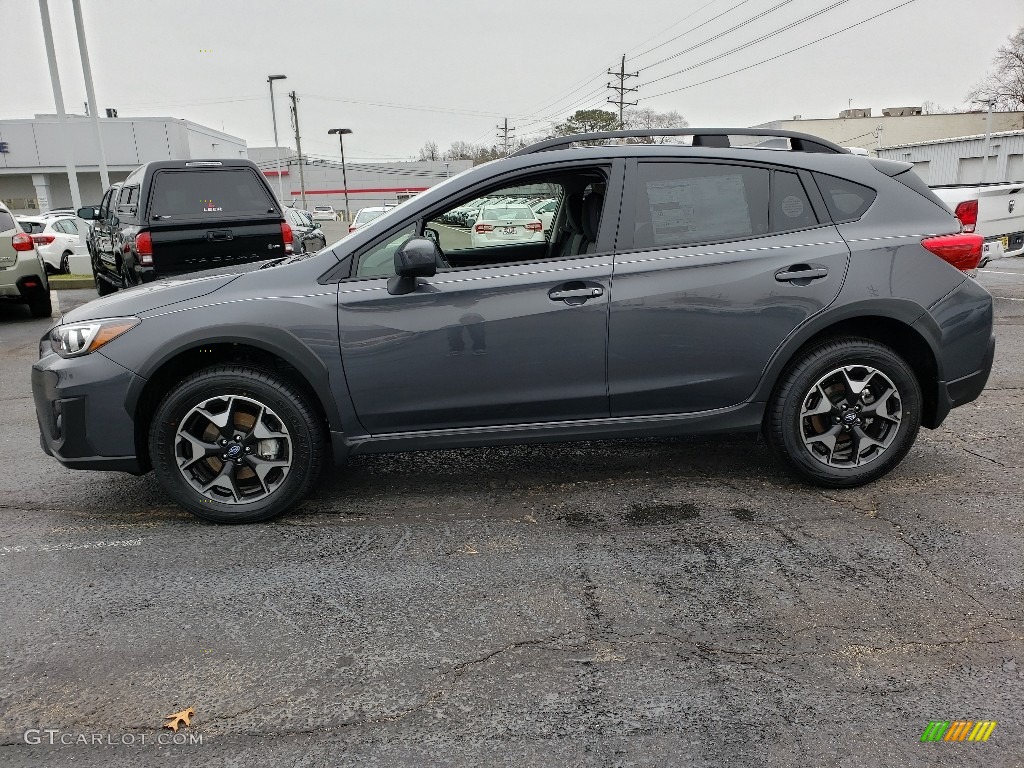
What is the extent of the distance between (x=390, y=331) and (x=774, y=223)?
2011mm

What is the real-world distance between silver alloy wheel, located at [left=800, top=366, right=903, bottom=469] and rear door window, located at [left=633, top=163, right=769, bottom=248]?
884 millimetres

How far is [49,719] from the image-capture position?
95.2 inches

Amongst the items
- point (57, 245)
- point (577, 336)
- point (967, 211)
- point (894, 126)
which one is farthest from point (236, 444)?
point (894, 126)

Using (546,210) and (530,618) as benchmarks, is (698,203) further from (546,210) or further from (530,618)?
(530,618)

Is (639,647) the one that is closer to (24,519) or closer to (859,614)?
(859,614)

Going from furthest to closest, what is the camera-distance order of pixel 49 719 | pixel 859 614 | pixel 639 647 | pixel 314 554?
pixel 314 554, pixel 859 614, pixel 639 647, pixel 49 719

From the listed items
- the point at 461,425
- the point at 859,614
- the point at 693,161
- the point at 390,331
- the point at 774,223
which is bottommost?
the point at 859,614

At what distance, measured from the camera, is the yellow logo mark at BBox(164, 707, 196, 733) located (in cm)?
237

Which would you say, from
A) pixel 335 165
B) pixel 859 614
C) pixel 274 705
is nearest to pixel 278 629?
pixel 274 705

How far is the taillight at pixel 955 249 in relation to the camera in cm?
392

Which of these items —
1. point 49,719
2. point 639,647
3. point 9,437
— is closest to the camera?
point 49,719

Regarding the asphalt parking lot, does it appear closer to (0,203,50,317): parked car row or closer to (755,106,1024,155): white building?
(0,203,50,317): parked car row

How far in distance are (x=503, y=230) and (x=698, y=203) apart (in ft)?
7.38

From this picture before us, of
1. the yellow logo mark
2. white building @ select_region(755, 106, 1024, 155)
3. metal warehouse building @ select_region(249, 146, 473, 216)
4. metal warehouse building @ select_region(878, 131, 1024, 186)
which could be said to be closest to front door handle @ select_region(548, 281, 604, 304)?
the yellow logo mark
